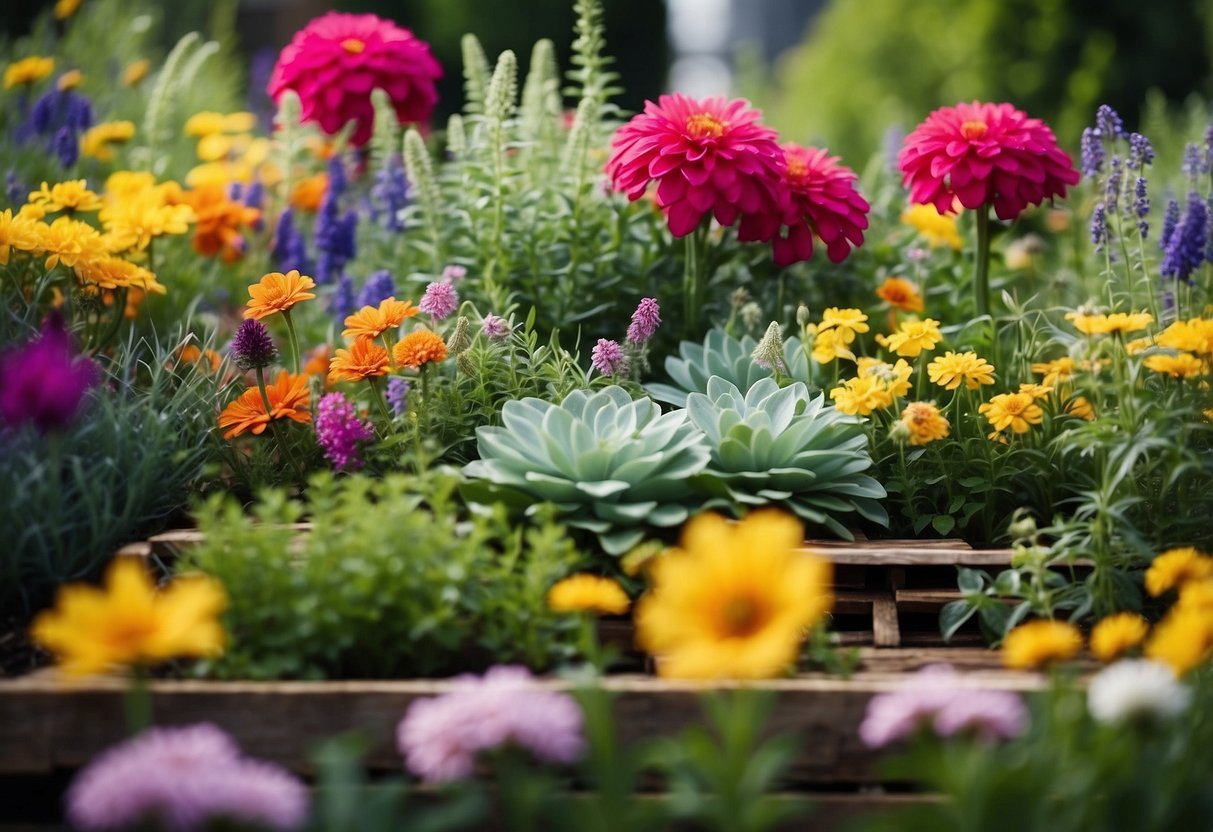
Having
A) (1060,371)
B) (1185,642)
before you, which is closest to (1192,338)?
(1060,371)

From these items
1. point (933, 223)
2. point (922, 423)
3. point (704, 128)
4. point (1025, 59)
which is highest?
point (1025, 59)

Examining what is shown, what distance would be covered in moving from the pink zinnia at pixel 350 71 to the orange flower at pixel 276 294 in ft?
2.46

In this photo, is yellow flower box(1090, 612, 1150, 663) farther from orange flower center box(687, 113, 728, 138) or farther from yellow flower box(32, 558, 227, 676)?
orange flower center box(687, 113, 728, 138)

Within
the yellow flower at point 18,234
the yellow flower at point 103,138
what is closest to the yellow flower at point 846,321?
the yellow flower at point 18,234

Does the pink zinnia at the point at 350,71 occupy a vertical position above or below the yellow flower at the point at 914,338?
above

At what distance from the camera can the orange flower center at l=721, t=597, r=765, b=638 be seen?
4.41ft

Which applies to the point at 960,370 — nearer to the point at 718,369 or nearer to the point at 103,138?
the point at 718,369

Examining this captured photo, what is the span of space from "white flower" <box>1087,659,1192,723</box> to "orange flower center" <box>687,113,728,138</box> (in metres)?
1.46

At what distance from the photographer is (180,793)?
1.24 meters

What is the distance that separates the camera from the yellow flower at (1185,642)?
1.42 m

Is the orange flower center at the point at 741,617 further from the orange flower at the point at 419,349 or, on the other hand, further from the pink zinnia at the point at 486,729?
the orange flower at the point at 419,349

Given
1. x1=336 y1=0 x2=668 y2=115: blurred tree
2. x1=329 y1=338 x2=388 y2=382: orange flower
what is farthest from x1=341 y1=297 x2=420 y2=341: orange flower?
x1=336 y1=0 x2=668 y2=115: blurred tree

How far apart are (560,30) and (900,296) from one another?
5765 mm

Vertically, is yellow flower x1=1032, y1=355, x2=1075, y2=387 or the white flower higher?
yellow flower x1=1032, y1=355, x2=1075, y2=387
